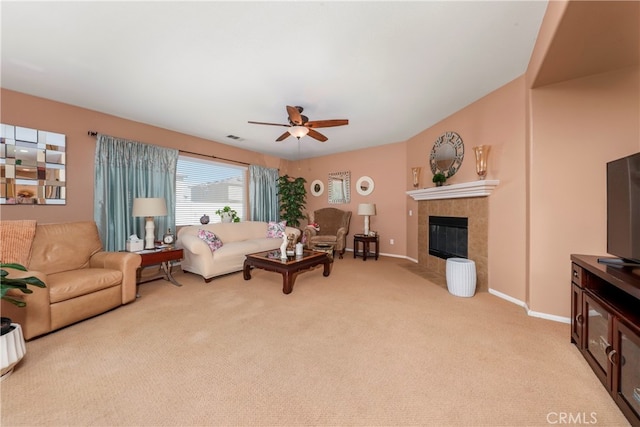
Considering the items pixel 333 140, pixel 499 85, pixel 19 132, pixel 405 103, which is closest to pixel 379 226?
pixel 333 140

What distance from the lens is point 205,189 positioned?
505cm

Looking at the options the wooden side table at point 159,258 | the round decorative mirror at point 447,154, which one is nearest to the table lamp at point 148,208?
the wooden side table at point 159,258

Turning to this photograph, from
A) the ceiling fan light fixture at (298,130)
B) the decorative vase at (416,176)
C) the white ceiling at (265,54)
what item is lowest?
the decorative vase at (416,176)

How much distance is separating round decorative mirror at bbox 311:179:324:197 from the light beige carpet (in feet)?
13.3

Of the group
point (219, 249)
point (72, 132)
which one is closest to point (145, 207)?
point (219, 249)

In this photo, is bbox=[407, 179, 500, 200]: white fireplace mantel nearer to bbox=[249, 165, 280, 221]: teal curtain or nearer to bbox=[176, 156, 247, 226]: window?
bbox=[249, 165, 280, 221]: teal curtain

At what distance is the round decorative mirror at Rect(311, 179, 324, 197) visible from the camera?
647cm

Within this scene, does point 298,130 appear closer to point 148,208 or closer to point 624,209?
point 148,208

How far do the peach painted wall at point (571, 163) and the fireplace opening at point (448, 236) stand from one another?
1086mm

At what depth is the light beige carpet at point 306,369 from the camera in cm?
130

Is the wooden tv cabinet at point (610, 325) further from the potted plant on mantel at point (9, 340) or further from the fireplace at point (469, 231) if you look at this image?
the potted plant on mantel at point (9, 340)

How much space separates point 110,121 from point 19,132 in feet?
3.14

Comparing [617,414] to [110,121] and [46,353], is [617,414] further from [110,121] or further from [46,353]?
[110,121]

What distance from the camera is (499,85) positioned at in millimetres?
2881
